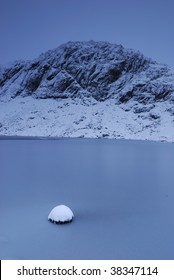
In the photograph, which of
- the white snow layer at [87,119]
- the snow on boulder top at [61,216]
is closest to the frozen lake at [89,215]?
the snow on boulder top at [61,216]

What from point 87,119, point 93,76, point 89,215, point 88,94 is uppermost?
point 93,76

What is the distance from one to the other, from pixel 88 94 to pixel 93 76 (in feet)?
35.6

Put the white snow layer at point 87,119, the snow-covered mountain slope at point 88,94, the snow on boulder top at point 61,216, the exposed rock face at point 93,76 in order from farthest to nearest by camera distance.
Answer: the exposed rock face at point 93,76 < the snow-covered mountain slope at point 88,94 < the white snow layer at point 87,119 < the snow on boulder top at point 61,216

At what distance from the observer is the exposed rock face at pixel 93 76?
340 feet

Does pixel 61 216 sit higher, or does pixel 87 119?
pixel 87 119

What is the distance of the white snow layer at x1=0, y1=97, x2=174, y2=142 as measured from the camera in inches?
3145

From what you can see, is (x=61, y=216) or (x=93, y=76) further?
(x=93, y=76)

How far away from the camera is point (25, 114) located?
3794 inches

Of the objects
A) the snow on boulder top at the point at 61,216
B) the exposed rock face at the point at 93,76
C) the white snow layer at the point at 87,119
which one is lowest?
the snow on boulder top at the point at 61,216

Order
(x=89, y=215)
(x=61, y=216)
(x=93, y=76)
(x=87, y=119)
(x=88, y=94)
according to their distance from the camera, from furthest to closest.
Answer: (x=93, y=76), (x=88, y=94), (x=87, y=119), (x=89, y=215), (x=61, y=216)

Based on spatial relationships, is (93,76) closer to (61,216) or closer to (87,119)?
(87,119)

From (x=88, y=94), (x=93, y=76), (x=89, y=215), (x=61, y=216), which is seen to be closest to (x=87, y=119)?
(x=88, y=94)

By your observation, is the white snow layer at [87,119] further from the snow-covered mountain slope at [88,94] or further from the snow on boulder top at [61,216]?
the snow on boulder top at [61,216]

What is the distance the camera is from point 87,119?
3479 inches
